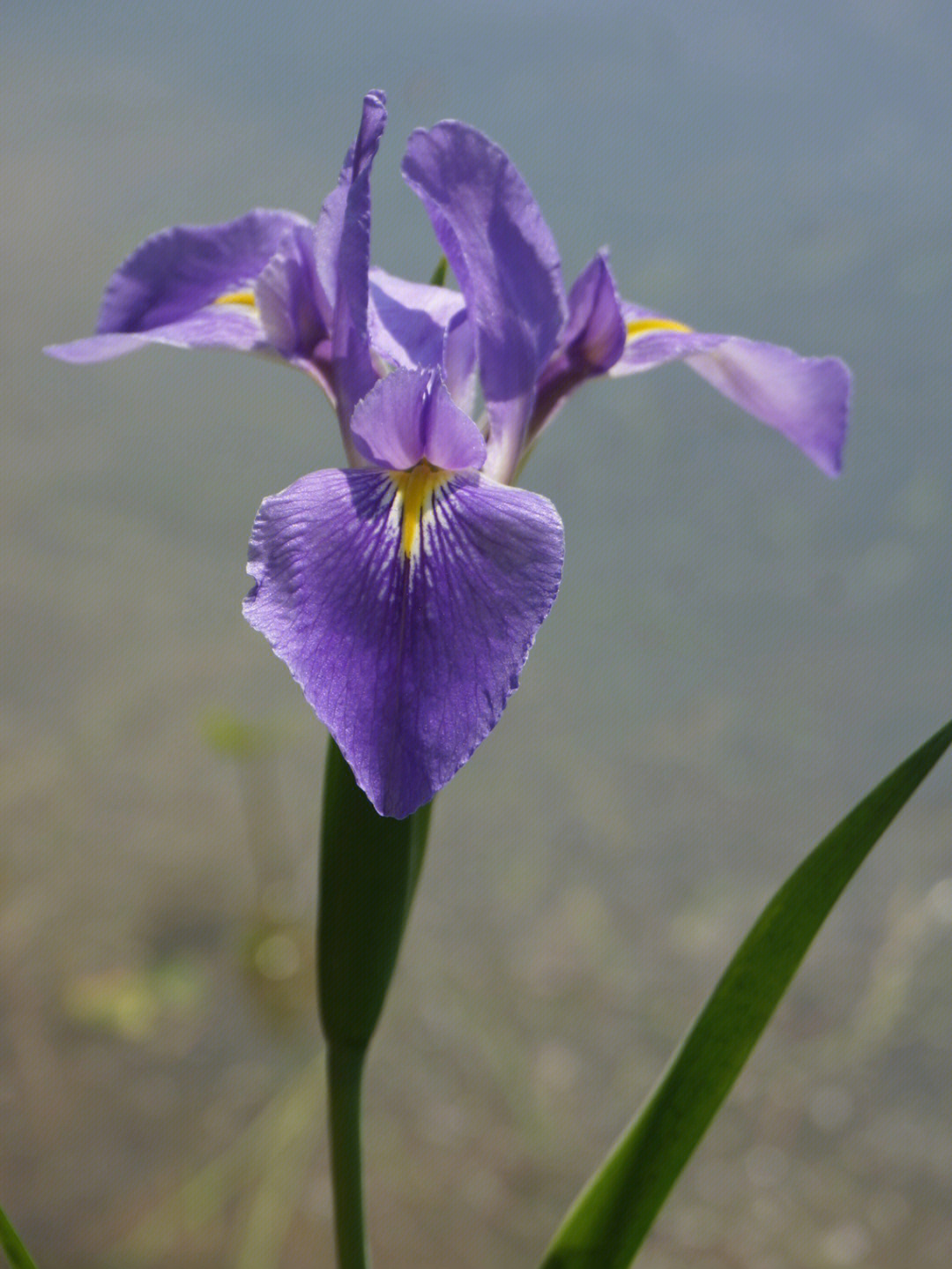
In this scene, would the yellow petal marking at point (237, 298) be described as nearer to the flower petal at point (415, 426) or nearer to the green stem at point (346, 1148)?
the flower petal at point (415, 426)

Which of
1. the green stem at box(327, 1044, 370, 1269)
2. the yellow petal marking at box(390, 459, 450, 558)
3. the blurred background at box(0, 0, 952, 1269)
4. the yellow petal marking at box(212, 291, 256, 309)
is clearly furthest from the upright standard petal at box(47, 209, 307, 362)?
the blurred background at box(0, 0, 952, 1269)

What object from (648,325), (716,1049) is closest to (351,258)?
(648,325)

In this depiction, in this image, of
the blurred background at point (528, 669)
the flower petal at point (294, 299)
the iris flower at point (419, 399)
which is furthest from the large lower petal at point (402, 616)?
the blurred background at point (528, 669)

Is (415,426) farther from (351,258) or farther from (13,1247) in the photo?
(13,1247)

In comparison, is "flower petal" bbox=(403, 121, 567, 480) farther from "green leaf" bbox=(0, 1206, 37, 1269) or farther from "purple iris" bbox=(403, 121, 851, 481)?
"green leaf" bbox=(0, 1206, 37, 1269)

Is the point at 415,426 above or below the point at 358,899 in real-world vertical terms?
above

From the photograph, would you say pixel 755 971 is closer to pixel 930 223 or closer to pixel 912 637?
pixel 912 637

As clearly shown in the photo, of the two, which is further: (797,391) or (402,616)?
(797,391)
